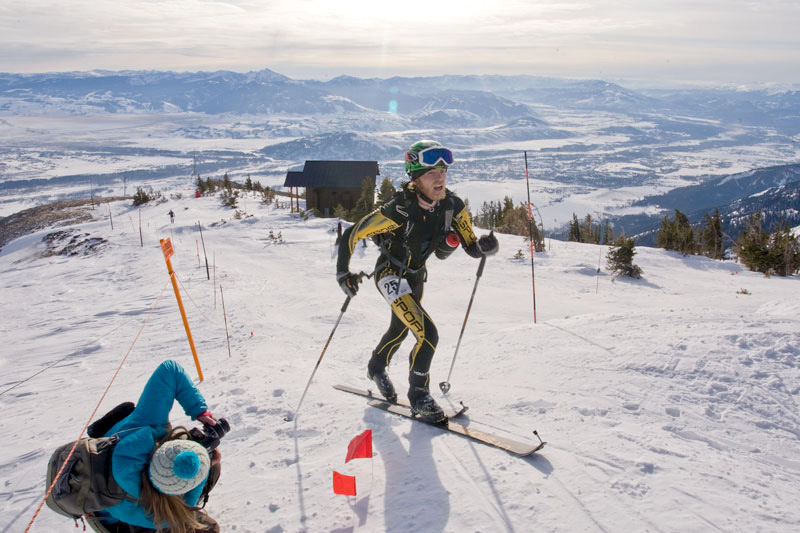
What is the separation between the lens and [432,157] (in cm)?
470

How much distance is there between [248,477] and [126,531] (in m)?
1.16

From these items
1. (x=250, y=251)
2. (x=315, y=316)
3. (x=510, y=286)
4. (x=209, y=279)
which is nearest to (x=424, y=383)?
(x=315, y=316)

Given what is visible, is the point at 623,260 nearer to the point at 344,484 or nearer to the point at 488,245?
the point at 488,245

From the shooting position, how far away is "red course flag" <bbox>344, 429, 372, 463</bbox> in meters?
3.83

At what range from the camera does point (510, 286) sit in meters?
13.0

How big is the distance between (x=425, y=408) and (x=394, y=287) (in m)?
1.25

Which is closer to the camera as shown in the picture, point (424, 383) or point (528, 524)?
point (528, 524)

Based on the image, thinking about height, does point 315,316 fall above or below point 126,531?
below

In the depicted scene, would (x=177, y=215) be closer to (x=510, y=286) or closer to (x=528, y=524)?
(x=510, y=286)

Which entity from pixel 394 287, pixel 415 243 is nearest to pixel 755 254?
pixel 415 243

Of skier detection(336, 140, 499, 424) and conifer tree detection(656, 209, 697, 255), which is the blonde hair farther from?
conifer tree detection(656, 209, 697, 255)

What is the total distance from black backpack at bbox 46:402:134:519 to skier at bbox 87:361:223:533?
0.08m

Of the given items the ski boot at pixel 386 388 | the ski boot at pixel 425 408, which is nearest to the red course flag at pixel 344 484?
the ski boot at pixel 425 408

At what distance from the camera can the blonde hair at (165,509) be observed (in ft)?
8.21
